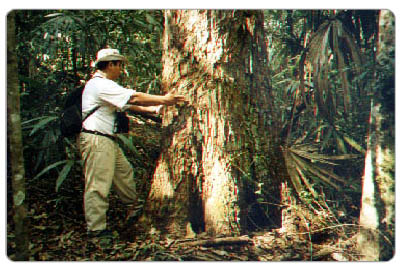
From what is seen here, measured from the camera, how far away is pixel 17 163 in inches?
123

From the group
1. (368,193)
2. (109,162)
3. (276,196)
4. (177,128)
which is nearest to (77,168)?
(109,162)

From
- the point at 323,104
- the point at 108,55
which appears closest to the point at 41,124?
the point at 108,55

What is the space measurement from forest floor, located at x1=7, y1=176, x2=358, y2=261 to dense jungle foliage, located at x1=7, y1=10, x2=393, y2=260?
0.01m

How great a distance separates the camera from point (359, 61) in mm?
3523

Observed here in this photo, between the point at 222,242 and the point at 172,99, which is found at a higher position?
the point at 172,99

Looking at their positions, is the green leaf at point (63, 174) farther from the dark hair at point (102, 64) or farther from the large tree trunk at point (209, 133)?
the dark hair at point (102, 64)

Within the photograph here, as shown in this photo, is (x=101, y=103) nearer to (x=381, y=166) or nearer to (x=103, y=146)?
(x=103, y=146)

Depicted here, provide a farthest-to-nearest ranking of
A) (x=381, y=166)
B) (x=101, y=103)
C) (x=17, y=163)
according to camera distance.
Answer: (x=381, y=166), (x=101, y=103), (x=17, y=163)

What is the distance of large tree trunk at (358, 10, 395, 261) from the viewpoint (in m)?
3.47

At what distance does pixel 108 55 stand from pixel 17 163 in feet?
3.64

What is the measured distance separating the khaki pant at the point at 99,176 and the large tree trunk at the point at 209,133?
0.30m

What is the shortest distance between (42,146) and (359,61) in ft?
9.10

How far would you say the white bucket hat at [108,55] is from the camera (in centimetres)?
343

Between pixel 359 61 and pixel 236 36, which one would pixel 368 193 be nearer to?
pixel 359 61
